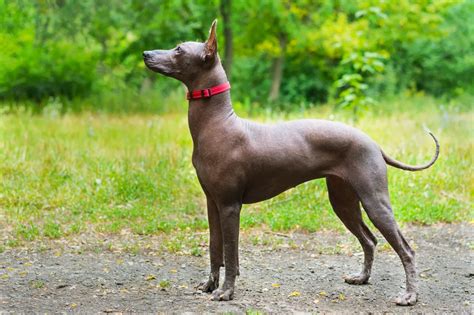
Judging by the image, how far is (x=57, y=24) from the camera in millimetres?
14273

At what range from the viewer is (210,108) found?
463 centimetres

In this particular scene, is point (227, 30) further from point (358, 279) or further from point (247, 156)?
point (247, 156)

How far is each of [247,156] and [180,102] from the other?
11170 millimetres

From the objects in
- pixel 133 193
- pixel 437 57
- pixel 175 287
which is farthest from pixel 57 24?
pixel 437 57

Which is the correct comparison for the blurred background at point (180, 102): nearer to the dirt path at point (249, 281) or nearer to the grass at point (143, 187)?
the grass at point (143, 187)

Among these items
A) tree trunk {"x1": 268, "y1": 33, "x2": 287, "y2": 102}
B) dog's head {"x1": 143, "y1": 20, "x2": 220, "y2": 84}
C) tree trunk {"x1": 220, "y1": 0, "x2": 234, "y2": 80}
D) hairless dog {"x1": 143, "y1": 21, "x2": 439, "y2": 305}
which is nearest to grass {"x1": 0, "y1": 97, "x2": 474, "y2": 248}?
hairless dog {"x1": 143, "y1": 21, "x2": 439, "y2": 305}

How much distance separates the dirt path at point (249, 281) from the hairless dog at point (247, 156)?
30 centimetres

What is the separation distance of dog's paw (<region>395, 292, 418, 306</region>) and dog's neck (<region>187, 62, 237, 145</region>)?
6.05 ft

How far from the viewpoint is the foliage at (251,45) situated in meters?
15.7

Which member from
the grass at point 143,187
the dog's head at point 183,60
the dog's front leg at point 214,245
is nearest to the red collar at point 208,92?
the dog's head at point 183,60

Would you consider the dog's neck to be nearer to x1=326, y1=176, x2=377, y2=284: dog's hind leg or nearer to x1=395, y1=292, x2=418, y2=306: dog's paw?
x1=326, y1=176, x2=377, y2=284: dog's hind leg

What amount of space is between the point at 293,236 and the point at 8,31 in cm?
779

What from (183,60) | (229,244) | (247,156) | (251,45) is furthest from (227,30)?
(229,244)

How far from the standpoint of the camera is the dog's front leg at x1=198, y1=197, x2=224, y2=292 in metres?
4.84
